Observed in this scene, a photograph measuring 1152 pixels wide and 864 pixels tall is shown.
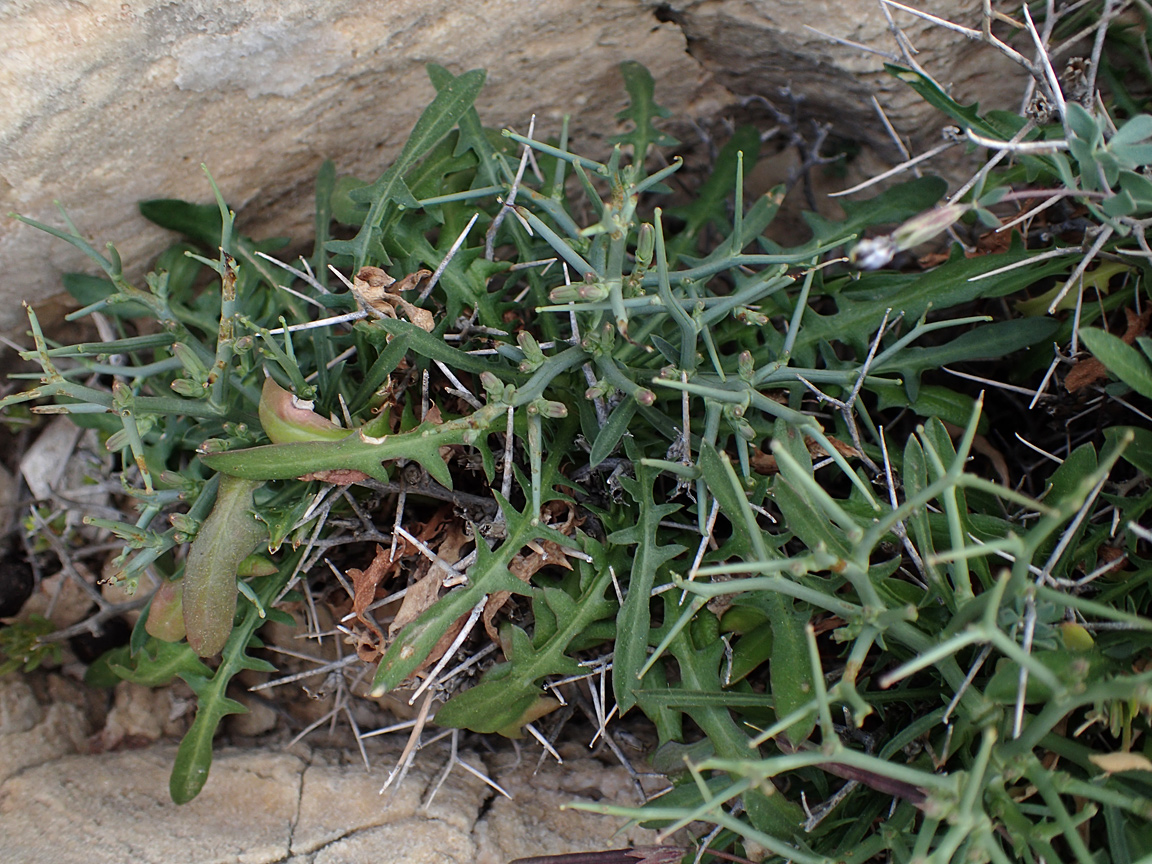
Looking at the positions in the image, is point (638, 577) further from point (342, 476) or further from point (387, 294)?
point (387, 294)

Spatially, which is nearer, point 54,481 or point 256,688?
point 256,688

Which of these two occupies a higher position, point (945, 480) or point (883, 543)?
point (945, 480)

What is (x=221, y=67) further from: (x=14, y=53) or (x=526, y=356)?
(x=526, y=356)

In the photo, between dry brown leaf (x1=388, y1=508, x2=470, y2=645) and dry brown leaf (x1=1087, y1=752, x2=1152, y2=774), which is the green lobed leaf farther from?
dry brown leaf (x1=1087, y1=752, x2=1152, y2=774)

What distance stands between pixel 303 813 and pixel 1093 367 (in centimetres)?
194

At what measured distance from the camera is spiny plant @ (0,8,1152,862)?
1.40 m

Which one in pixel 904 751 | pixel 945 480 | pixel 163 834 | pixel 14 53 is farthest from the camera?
pixel 163 834

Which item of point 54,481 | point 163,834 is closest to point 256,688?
point 163,834

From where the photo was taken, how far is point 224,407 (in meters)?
1.65

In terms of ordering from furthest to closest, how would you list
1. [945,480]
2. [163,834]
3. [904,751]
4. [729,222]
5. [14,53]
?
[729,222], [163,834], [14,53], [904,751], [945,480]

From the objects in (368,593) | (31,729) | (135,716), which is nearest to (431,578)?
(368,593)

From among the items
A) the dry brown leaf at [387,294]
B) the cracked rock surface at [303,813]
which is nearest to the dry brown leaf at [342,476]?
the dry brown leaf at [387,294]

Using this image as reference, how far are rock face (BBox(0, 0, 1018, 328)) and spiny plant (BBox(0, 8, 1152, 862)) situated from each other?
0.14m

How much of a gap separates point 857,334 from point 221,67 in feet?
5.05
